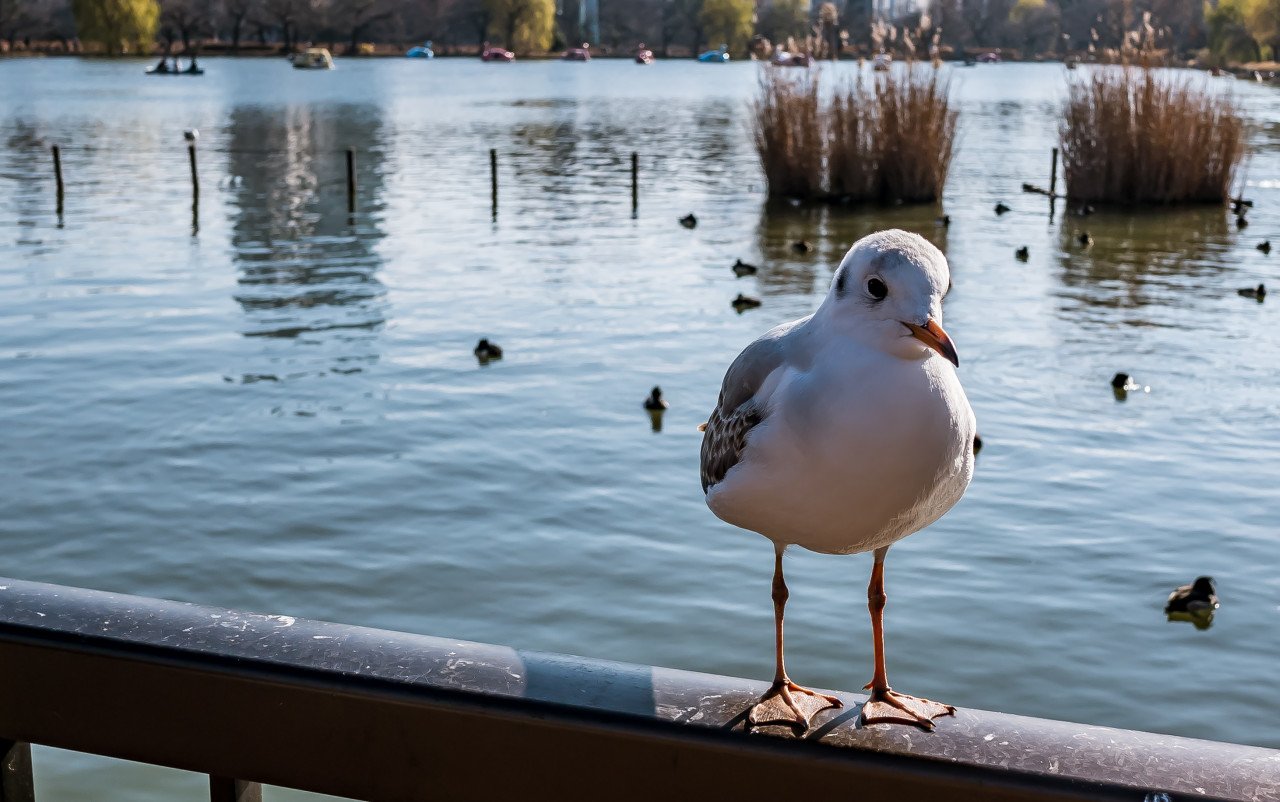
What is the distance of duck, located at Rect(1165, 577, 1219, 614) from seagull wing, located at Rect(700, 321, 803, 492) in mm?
5498

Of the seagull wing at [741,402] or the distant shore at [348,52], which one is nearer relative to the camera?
the seagull wing at [741,402]

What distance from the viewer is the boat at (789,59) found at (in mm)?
24253

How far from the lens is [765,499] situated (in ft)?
7.86

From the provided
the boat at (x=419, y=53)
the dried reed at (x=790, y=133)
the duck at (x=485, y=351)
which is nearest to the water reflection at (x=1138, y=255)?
the dried reed at (x=790, y=133)

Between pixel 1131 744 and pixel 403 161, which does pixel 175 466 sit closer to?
pixel 1131 744

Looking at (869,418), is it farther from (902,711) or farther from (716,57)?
(716,57)

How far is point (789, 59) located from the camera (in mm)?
25844

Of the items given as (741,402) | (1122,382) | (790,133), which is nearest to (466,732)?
(741,402)

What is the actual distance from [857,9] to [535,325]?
171611 millimetres

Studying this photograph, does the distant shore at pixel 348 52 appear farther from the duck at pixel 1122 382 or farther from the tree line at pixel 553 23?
the duck at pixel 1122 382

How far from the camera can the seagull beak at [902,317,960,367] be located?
2078 mm

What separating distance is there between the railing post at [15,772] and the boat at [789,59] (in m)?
22.9

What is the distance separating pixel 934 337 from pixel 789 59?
24.6 metres

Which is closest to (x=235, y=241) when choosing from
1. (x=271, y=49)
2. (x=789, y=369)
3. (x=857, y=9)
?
(x=789, y=369)
